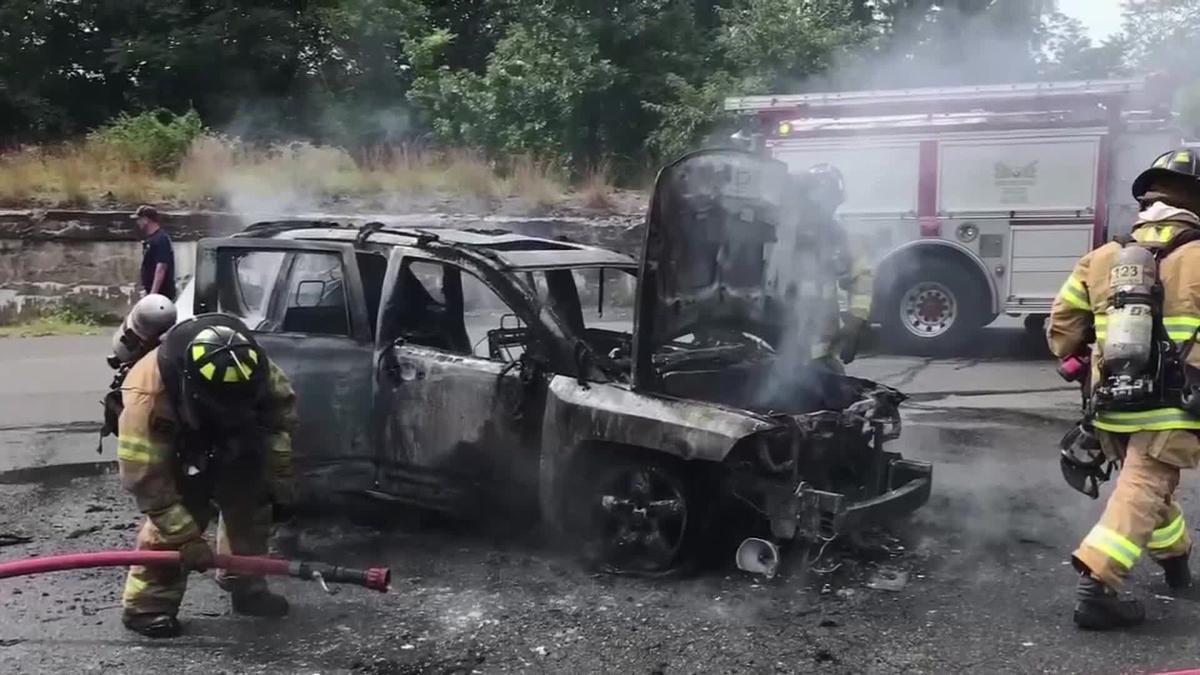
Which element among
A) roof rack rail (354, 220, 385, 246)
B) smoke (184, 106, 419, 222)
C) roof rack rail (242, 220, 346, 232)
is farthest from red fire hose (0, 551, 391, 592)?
smoke (184, 106, 419, 222)

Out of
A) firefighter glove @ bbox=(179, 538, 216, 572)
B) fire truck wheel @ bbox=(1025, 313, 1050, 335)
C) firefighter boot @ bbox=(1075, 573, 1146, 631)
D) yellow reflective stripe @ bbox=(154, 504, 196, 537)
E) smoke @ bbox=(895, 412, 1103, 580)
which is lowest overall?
smoke @ bbox=(895, 412, 1103, 580)

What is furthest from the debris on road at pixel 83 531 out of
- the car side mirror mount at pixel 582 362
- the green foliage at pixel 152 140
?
the green foliage at pixel 152 140

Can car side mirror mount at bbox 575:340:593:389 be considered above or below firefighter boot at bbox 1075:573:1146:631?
above

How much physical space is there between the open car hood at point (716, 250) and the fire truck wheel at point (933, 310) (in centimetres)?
653

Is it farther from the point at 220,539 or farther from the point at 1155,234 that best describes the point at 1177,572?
the point at 220,539

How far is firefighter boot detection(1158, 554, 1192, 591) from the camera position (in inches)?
180

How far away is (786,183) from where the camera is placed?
5.34 metres

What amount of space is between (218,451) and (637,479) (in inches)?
64.2

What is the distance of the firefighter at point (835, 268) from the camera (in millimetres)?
5578

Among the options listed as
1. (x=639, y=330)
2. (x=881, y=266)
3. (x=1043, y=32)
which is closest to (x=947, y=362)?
(x=881, y=266)

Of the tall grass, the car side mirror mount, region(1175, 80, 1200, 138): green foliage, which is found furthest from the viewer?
the tall grass

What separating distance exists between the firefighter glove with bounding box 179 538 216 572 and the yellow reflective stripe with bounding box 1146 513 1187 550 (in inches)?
135

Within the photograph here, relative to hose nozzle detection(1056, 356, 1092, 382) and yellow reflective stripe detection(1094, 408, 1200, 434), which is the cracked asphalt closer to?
yellow reflective stripe detection(1094, 408, 1200, 434)

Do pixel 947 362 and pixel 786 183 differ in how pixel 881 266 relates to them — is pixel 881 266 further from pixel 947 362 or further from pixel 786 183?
pixel 786 183
